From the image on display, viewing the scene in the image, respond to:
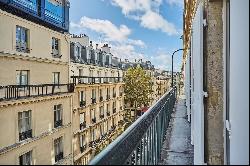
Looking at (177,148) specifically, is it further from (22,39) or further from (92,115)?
(92,115)

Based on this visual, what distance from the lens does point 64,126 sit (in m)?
24.7

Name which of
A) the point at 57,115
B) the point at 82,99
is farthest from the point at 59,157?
the point at 82,99

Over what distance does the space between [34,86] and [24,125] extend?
105 inches

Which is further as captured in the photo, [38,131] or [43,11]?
[43,11]

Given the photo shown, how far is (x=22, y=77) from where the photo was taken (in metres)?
20.0

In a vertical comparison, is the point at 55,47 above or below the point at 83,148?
above

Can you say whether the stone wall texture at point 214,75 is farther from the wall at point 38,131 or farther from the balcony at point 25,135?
the balcony at point 25,135

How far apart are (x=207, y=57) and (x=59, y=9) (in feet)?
79.3

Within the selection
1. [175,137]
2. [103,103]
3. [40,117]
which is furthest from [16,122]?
[103,103]

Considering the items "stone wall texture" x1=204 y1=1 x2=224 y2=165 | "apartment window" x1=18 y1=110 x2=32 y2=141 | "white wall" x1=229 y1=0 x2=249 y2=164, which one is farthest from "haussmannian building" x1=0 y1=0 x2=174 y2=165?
"white wall" x1=229 y1=0 x2=249 y2=164

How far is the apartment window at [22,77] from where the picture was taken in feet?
64.0

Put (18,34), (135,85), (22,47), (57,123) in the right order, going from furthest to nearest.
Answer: (135,85) < (57,123) < (22,47) < (18,34)

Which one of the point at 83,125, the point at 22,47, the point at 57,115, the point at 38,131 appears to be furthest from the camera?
the point at 83,125

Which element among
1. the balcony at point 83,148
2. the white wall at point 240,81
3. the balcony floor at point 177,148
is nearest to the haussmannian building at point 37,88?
the balcony at point 83,148
